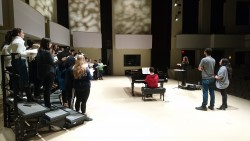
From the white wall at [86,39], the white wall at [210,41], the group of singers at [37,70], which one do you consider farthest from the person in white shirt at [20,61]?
the white wall at [210,41]

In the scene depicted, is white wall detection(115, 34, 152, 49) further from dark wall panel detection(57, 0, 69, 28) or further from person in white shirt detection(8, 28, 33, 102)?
person in white shirt detection(8, 28, 33, 102)

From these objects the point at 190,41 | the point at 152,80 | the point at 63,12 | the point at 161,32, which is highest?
the point at 63,12

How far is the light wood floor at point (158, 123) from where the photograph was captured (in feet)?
12.9

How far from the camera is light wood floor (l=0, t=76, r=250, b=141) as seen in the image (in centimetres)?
→ 393

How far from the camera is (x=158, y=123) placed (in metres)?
4.71

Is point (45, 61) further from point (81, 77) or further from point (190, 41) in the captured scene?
point (190, 41)

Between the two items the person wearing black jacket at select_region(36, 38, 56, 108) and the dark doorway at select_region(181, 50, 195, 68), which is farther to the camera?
the dark doorway at select_region(181, 50, 195, 68)

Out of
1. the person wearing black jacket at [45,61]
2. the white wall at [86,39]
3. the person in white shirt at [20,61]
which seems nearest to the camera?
the person in white shirt at [20,61]

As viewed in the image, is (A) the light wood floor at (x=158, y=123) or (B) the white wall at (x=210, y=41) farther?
(B) the white wall at (x=210, y=41)

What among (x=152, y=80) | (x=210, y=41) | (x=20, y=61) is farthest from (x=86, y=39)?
(x=20, y=61)

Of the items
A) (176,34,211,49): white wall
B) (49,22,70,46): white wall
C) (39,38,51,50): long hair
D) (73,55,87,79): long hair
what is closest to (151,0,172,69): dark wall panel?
(176,34,211,49): white wall

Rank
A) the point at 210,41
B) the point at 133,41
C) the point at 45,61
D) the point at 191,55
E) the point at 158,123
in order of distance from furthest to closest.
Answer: the point at 191,55 → the point at 210,41 → the point at 133,41 → the point at 158,123 → the point at 45,61

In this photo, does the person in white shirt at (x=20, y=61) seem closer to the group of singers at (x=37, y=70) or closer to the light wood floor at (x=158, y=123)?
the group of singers at (x=37, y=70)

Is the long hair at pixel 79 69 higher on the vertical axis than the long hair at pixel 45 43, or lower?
lower
